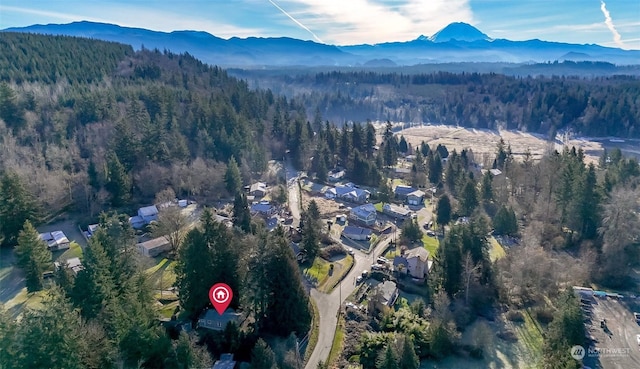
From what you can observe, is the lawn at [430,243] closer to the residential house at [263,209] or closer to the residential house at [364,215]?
the residential house at [364,215]

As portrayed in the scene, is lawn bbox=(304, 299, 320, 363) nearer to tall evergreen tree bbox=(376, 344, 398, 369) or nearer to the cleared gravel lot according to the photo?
tall evergreen tree bbox=(376, 344, 398, 369)

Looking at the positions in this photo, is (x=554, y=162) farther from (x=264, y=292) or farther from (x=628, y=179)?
(x=264, y=292)

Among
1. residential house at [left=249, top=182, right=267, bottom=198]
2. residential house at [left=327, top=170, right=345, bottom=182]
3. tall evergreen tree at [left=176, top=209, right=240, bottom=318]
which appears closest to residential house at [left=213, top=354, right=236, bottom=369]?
tall evergreen tree at [left=176, top=209, right=240, bottom=318]

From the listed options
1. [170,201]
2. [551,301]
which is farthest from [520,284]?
[170,201]

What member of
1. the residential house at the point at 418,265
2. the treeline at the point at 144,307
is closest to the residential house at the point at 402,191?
the residential house at the point at 418,265

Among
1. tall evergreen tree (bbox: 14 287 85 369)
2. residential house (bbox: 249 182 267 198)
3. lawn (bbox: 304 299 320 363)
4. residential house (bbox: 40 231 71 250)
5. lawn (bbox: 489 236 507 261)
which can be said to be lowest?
residential house (bbox: 40 231 71 250)
